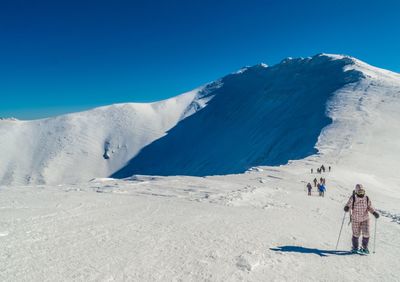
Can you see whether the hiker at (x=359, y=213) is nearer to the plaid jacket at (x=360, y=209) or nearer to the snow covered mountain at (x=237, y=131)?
the plaid jacket at (x=360, y=209)

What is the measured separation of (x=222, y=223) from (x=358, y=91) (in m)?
99.6

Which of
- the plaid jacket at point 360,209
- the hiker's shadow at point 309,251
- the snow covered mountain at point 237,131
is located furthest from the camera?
the snow covered mountain at point 237,131

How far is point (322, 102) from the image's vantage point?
103875 mm

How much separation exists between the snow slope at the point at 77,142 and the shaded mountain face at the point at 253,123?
422 inches

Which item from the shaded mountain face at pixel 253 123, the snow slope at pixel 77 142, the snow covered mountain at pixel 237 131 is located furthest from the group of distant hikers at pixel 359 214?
the snow slope at pixel 77 142

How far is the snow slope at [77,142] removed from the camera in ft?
478

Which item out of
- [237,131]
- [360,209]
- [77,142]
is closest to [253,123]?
[237,131]

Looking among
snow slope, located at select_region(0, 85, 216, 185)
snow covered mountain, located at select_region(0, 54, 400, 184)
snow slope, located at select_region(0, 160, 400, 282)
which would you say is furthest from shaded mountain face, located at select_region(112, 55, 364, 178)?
snow slope, located at select_region(0, 160, 400, 282)

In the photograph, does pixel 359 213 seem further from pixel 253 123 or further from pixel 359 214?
pixel 253 123

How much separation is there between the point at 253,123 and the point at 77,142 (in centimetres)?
8431

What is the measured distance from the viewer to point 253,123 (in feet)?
420

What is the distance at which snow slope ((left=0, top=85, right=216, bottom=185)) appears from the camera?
478ft

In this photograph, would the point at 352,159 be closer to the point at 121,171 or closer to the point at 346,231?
the point at 346,231

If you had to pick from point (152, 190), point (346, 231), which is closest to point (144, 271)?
point (346, 231)
